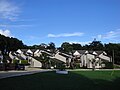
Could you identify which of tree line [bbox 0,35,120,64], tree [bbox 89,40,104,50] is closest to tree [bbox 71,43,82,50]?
tree line [bbox 0,35,120,64]

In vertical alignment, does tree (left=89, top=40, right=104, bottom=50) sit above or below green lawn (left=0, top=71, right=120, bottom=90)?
above

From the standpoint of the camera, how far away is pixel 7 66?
57.0 meters

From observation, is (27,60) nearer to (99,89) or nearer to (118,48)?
(118,48)

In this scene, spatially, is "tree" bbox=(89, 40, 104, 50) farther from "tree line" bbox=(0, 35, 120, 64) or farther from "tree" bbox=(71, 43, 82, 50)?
"tree" bbox=(71, 43, 82, 50)

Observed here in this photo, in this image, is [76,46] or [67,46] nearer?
[67,46]

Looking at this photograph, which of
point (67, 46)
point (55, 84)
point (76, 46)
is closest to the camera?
point (55, 84)

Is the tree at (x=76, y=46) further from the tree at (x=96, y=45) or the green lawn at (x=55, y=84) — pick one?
the green lawn at (x=55, y=84)

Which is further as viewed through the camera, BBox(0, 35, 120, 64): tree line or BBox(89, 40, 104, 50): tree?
BBox(89, 40, 104, 50): tree

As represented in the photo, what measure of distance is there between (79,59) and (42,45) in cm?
6373

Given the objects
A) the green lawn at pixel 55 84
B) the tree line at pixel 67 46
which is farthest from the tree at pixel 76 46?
the green lawn at pixel 55 84

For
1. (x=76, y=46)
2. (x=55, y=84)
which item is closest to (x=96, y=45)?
(x=76, y=46)

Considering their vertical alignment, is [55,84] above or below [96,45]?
below

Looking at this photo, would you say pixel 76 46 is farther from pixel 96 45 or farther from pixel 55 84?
pixel 55 84

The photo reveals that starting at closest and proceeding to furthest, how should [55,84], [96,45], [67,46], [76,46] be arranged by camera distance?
[55,84] < [67,46] < [96,45] < [76,46]
